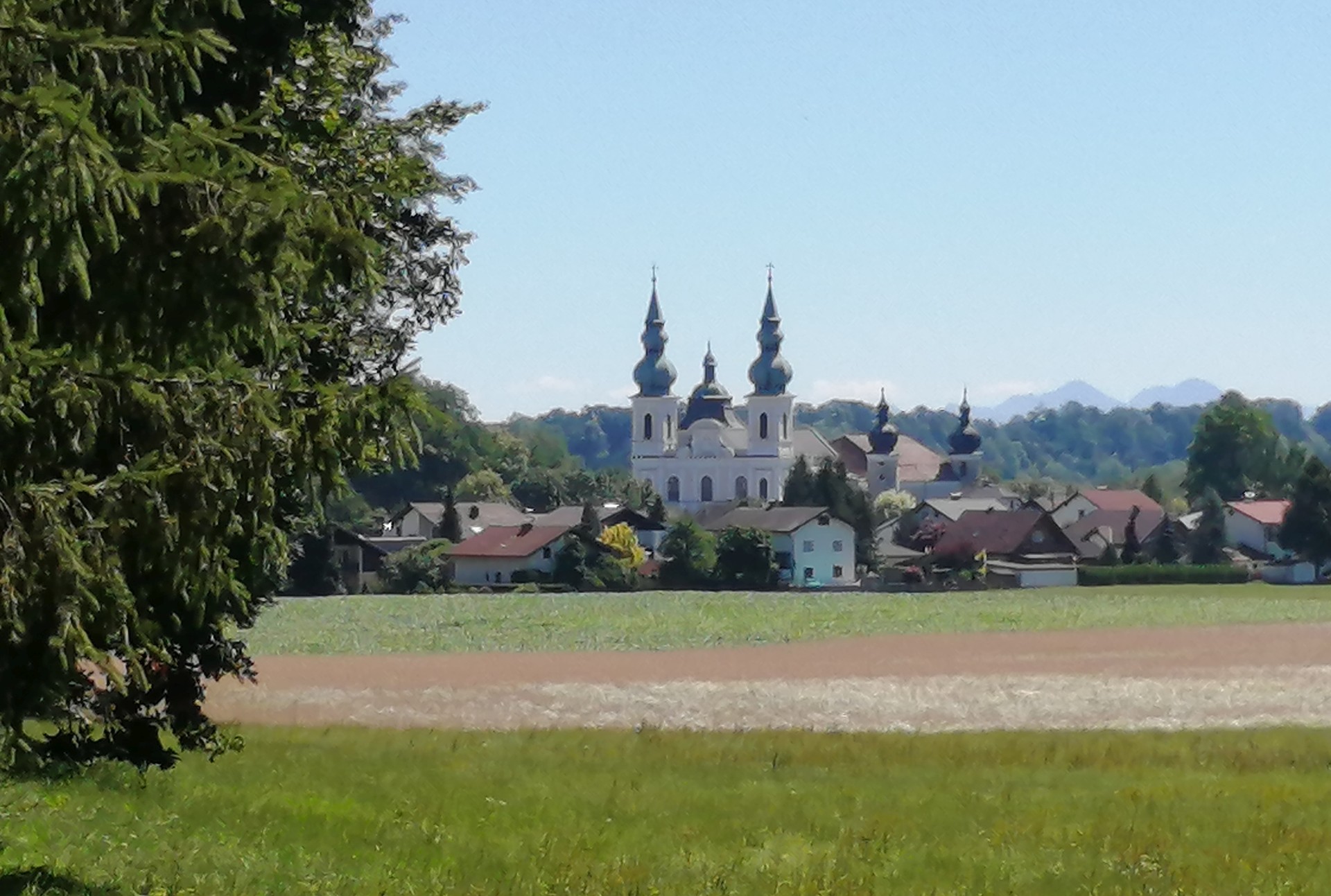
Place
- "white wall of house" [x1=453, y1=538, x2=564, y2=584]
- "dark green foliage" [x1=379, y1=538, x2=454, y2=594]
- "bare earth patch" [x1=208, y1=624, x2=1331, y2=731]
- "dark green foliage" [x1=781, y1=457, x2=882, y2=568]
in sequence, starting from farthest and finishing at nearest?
"dark green foliage" [x1=781, y1=457, x2=882, y2=568]
"white wall of house" [x1=453, y1=538, x2=564, y2=584]
"dark green foliage" [x1=379, y1=538, x2=454, y2=594]
"bare earth patch" [x1=208, y1=624, x2=1331, y2=731]

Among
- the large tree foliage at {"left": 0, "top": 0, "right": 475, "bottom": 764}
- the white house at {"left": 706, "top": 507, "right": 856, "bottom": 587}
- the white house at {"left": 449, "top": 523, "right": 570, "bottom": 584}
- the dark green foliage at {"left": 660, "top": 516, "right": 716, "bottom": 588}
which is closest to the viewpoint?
the large tree foliage at {"left": 0, "top": 0, "right": 475, "bottom": 764}

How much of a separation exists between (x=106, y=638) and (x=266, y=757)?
13.3 metres

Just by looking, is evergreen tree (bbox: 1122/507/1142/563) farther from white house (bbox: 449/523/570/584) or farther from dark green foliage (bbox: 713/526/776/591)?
white house (bbox: 449/523/570/584)

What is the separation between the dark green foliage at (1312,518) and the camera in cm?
13300

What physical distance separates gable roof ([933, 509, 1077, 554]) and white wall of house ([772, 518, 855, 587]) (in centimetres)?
637

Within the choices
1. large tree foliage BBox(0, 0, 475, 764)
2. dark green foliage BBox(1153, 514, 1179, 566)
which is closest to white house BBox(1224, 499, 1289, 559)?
dark green foliage BBox(1153, 514, 1179, 566)

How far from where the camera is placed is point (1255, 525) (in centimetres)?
16650

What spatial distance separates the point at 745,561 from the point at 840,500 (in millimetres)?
29073

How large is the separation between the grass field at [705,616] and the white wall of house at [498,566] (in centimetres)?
1907

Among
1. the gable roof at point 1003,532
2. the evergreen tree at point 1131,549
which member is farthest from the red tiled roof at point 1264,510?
the evergreen tree at point 1131,549

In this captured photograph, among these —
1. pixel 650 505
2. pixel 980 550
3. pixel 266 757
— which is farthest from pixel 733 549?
pixel 266 757

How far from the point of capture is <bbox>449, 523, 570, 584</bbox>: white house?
136m

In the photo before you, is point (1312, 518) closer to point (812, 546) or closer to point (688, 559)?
point (812, 546)

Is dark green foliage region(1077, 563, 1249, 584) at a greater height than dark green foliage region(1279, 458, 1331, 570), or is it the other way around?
dark green foliage region(1279, 458, 1331, 570)
